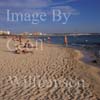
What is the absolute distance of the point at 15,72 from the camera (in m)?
10.0

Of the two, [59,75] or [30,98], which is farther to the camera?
[59,75]

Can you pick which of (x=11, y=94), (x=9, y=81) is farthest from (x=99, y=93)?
(x=9, y=81)

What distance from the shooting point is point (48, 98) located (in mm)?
6551

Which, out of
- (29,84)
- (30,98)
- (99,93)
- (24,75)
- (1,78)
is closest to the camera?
(30,98)

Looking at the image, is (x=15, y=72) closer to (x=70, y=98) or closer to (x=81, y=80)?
(x=81, y=80)

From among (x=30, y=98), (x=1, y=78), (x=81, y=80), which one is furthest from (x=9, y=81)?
Answer: (x=81, y=80)

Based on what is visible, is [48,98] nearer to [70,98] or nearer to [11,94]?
[70,98]

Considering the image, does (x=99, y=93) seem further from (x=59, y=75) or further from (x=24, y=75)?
(x=24, y=75)

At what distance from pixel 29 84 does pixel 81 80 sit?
204 cm

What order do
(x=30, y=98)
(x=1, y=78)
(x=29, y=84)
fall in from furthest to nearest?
(x=1, y=78)
(x=29, y=84)
(x=30, y=98)

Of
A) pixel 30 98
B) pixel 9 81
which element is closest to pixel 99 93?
pixel 30 98

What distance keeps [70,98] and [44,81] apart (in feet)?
6.70

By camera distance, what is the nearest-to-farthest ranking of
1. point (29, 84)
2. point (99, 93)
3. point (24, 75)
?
point (99, 93) → point (29, 84) → point (24, 75)

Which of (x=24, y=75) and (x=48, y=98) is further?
(x=24, y=75)
